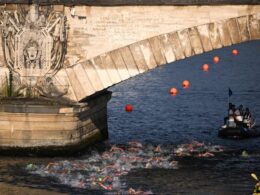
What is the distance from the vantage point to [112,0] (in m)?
31.6

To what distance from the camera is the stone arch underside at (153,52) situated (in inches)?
1195

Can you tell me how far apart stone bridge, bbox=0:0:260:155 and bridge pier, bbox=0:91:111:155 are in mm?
38

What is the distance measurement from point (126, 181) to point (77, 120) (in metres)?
4.27

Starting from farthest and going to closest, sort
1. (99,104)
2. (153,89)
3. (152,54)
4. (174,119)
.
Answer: (153,89)
(174,119)
(99,104)
(152,54)

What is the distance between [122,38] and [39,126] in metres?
4.58

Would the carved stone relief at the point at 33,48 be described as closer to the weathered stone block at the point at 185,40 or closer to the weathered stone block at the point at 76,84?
the weathered stone block at the point at 76,84

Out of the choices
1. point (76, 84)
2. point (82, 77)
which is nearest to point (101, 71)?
point (82, 77)

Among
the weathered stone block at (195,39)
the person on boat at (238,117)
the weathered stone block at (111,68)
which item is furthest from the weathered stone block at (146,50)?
the person on boat at (238,117)

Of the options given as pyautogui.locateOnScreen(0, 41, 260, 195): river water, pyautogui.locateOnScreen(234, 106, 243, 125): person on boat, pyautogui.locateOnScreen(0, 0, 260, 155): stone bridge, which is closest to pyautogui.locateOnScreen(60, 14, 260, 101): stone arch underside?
pyautogui.locateOnScreen(0, 0, 260, 155): stone bridge

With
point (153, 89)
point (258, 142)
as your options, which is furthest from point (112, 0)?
point (153, 89)

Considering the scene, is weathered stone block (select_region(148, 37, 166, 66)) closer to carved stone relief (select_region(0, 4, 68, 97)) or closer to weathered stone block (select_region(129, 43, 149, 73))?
weathered stone block (select_region(129, 43, 149, 73))

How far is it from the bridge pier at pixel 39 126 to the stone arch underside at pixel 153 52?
99 centimetres

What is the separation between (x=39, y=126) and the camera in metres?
32.0

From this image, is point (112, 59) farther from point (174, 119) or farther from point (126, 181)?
point (174, 119)
